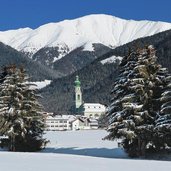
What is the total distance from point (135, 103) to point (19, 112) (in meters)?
13.4

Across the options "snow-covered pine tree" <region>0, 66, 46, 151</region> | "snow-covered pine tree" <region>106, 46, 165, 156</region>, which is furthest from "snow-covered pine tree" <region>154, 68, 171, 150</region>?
"snow-covered pine tree" <region>0, 66, 46, 151</region>

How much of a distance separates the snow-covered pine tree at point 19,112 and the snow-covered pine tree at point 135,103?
10.5m

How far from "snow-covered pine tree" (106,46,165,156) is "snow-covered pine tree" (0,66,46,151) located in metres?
10.5

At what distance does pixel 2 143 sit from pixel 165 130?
73.2 ft

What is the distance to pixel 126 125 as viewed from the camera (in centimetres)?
4753

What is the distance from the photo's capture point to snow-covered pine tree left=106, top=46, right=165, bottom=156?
47.7 meters

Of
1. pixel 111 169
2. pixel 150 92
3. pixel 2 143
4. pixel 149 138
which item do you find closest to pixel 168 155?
pixel 149 138

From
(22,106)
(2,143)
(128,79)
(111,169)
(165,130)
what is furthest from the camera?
(2,143)

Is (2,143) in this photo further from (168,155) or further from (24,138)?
(168,155)

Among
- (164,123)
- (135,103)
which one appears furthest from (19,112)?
(164,123)

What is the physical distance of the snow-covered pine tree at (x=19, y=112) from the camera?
56.3 metres

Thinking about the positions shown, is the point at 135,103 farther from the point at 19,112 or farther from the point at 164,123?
the point at 19,112

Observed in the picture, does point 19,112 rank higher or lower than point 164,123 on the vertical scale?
higher

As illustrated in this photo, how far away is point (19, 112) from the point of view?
56250 mm
